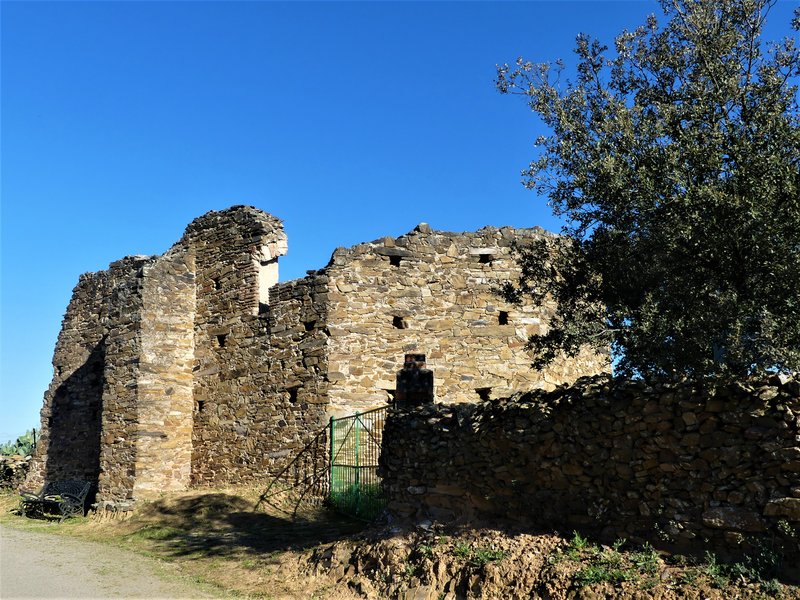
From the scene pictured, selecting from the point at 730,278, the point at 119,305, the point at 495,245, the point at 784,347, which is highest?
the point at 495,245

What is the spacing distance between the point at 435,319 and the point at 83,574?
9128 millimetres

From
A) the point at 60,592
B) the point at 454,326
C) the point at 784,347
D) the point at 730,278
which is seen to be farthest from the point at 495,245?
the point at 60,592

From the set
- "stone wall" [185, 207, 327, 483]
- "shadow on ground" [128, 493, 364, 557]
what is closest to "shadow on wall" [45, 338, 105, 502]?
"stone wall" [185, 207, 327, 483]

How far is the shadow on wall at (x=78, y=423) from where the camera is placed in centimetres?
2162

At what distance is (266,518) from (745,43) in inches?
467

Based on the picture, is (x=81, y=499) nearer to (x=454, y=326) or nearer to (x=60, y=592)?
(x=60, y=592)

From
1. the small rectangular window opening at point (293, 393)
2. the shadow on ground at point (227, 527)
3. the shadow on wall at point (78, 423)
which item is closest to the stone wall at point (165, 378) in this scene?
the shadow on ground at point (227, 527)

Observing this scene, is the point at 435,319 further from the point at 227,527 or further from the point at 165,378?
the point at 165,378

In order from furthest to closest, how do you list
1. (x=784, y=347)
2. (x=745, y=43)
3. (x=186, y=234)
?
(x=186, y=234)
(x=745, y=43)
(x=784, y=347)

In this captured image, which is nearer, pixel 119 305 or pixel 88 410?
pixel 119 305

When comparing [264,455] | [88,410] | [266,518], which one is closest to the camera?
[266,518]

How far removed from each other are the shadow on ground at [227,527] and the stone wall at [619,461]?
2.68 metres

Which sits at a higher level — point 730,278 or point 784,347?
point 730,278

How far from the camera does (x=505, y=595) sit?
8.62 meters
